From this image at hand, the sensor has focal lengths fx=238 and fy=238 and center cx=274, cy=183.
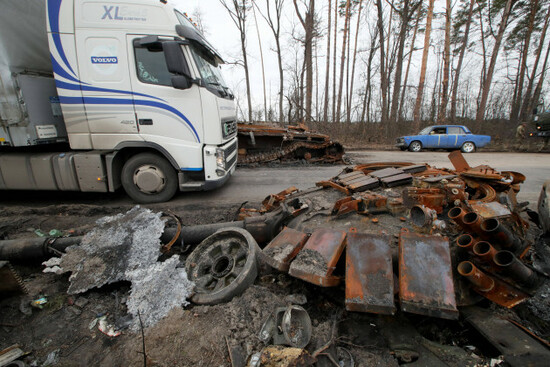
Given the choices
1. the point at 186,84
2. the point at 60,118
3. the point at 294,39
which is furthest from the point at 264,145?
the point at 294,39

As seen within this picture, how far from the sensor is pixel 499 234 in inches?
81.8

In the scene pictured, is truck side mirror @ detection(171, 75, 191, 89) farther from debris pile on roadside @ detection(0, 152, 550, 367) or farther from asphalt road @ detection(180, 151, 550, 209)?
debris pile on roadside @ detection(0, 152, 550, 367)

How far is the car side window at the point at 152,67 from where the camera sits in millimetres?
4215

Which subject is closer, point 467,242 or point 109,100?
point 467,242

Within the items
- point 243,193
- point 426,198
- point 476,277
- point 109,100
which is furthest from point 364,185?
point 109,100

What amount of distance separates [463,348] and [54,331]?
3.61 m

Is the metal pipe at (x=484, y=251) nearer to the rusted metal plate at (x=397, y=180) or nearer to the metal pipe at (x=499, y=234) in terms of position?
the metal pipe at (x=499, y=234)

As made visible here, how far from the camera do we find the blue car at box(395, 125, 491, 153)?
40.3ft

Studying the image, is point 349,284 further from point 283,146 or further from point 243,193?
point 283,146

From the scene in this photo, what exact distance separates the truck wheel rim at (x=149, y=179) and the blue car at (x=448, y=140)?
1251cm

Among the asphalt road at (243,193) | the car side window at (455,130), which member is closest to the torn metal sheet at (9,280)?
the asphalt road at (243,193)

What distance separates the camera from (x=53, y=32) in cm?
412

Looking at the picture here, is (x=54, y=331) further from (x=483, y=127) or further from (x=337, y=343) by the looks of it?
(x=483, y=127)

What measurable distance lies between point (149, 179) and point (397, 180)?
4461 mm
